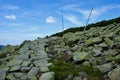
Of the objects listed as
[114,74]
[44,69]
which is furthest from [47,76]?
[114,74]

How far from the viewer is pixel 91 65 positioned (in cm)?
1923

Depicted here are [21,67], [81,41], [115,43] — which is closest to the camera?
[21,67]

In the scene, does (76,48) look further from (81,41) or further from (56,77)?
(56,77)

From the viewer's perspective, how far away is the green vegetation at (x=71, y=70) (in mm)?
17250

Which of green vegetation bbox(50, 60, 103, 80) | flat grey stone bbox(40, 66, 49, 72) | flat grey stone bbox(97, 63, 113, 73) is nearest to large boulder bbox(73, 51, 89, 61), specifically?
green vegetation bbox(50, 60, 103, 80)

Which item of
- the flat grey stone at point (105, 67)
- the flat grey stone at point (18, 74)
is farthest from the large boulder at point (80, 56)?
the flat grey stone at point (18, 74)

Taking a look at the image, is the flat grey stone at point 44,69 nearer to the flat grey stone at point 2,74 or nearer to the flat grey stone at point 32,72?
the flat grey stone at point 32,72

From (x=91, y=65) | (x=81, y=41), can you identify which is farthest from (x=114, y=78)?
(x=81, y=41)

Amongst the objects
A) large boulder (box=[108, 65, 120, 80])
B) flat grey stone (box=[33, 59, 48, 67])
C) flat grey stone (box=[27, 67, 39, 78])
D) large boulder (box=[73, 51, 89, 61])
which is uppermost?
large boulder (box=[73, 51, 89, 61])

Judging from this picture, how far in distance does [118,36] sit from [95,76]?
8.94 m

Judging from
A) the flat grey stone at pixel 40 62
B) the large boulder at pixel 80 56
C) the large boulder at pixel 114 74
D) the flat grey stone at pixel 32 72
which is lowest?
the large boulder at pixel 114 74

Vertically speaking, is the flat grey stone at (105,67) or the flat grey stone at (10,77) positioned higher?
the flat grey stone at (105,67)

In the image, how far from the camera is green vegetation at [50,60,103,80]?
56.6 ft

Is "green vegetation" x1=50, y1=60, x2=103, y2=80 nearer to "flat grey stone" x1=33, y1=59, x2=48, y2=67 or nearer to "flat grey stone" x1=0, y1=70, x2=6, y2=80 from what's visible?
"flat grey stone" x1=33, y1=59, x2=48, y2=67
